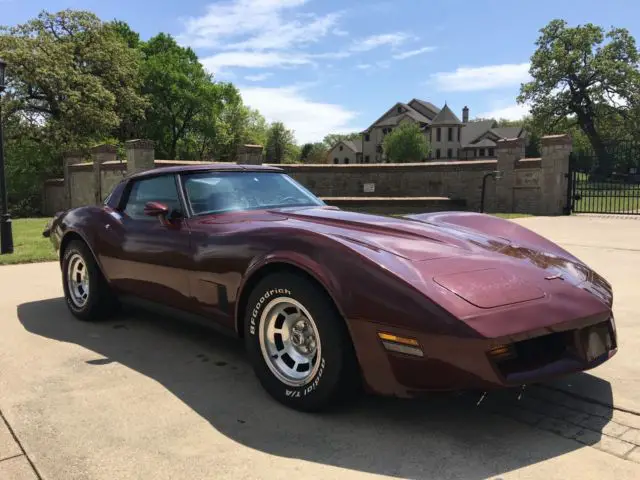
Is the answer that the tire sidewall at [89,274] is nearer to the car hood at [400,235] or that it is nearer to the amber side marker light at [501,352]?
the car hood at [400,235]

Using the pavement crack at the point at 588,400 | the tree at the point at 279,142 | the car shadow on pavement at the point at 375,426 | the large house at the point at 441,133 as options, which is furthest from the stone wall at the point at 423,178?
the tree at the point at 279,142

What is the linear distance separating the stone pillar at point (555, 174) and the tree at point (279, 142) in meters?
78.1

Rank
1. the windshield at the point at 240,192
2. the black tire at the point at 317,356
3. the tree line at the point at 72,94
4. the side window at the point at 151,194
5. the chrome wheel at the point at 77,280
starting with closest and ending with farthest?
the black tire at the point at 317,356
the windshield at the point at 240,192
the side window at the point at 151,194
the chrome wheel at the point at 77,280
the tree line at the point at 72,94

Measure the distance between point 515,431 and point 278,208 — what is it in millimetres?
2163

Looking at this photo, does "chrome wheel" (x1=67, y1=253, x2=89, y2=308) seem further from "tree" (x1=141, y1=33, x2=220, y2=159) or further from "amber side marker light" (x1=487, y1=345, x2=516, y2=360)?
"tree" (x1=141, y1=33, x2=220, y2=159)

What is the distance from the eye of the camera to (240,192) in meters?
3.99

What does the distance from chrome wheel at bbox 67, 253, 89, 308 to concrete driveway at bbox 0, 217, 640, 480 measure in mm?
813

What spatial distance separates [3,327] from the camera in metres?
4.69

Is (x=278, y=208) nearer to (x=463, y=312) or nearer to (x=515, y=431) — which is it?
(x=463, y=312)

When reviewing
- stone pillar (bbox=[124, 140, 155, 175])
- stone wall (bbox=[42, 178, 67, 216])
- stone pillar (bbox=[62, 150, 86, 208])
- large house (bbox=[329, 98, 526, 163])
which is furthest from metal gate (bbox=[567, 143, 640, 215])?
large house (bbox=[329, 98, 526, 163])

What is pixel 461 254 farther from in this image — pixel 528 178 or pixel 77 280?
pixel 528 178

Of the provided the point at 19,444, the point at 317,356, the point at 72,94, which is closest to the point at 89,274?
the point at 19,444

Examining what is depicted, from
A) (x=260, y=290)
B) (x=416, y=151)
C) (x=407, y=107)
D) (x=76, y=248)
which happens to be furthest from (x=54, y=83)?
(x=407, y=107)

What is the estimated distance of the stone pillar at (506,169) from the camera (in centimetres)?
1641
